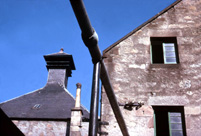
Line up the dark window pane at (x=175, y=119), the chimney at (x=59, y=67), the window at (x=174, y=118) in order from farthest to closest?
the chimney at (x=59, y=67) → the dark window pane at (x=175, y=119) → the window at (x=174, y=118)

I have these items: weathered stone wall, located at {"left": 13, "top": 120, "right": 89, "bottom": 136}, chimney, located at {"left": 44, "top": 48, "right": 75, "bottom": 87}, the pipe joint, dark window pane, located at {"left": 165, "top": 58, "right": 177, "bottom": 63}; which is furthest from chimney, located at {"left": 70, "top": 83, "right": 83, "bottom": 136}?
the pipe joint

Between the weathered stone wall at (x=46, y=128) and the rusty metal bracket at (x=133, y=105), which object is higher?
the rusty metal bracket at (x=133, y=105)

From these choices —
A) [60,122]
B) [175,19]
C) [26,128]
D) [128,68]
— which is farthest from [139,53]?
[26,128]

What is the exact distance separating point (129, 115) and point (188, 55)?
2144 mm

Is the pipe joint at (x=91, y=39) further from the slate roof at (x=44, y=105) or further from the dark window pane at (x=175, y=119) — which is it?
the slate roof at (x=44, y=105)

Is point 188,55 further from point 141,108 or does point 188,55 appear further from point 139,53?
point 141,108

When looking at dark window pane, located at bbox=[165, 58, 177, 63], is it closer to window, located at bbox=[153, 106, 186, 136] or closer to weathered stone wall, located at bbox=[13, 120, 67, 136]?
window, located at bbox=[153, 106, 186, 136]

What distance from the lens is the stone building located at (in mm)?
16500

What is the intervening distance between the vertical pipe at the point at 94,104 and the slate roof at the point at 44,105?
13438 mm

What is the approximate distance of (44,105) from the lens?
768 inches

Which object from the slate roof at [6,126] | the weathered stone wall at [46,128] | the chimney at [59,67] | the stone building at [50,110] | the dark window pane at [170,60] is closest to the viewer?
the slate roof at [6,126]

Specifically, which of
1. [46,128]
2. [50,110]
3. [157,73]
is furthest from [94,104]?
[50,110]

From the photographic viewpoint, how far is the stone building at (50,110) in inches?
650

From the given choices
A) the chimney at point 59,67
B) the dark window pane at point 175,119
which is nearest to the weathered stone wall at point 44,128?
the chimney at point 59,67
